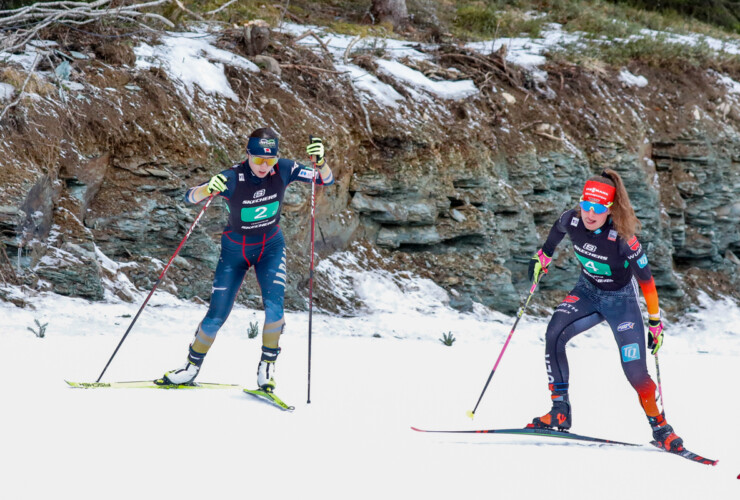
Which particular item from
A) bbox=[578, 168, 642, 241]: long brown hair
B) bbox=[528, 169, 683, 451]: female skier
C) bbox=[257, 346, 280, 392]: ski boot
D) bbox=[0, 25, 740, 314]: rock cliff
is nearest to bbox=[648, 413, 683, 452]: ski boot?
bbox=[528, 169, 683, 451]: female skier

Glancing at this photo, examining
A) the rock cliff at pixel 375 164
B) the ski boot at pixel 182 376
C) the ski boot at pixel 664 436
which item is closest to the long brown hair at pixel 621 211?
the ski boot at pixel 664 436

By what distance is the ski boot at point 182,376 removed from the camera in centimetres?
534

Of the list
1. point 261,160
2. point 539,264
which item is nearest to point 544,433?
point 539,264

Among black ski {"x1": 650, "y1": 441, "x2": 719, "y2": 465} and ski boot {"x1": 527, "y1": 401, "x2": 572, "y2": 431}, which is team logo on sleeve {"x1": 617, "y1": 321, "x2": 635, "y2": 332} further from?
black ski {"x1": 650, "y1": 441, "x2": 719, "y2": 465}

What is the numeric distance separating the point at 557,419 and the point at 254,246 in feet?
8.98

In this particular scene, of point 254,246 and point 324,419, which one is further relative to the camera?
point 254,246

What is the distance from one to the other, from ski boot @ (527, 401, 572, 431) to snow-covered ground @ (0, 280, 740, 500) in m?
0.21

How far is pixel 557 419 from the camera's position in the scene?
5.10m

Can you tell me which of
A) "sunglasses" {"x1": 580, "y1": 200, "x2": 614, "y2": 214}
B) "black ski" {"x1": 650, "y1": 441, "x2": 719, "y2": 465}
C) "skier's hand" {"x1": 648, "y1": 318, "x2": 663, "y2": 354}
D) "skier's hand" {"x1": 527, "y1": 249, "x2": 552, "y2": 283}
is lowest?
"black ski" {"x1": 650, "y1": 441, "x2": 719, "y2": 465}

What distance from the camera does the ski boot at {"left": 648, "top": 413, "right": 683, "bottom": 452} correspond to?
471 cm

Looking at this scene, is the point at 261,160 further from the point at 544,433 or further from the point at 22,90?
the point at 22,90

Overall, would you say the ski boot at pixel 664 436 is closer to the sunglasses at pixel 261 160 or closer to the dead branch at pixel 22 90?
the sunglasses at pixel 261 160

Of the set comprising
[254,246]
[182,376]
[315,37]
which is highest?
[315,37]

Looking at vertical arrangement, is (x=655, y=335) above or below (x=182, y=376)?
above
